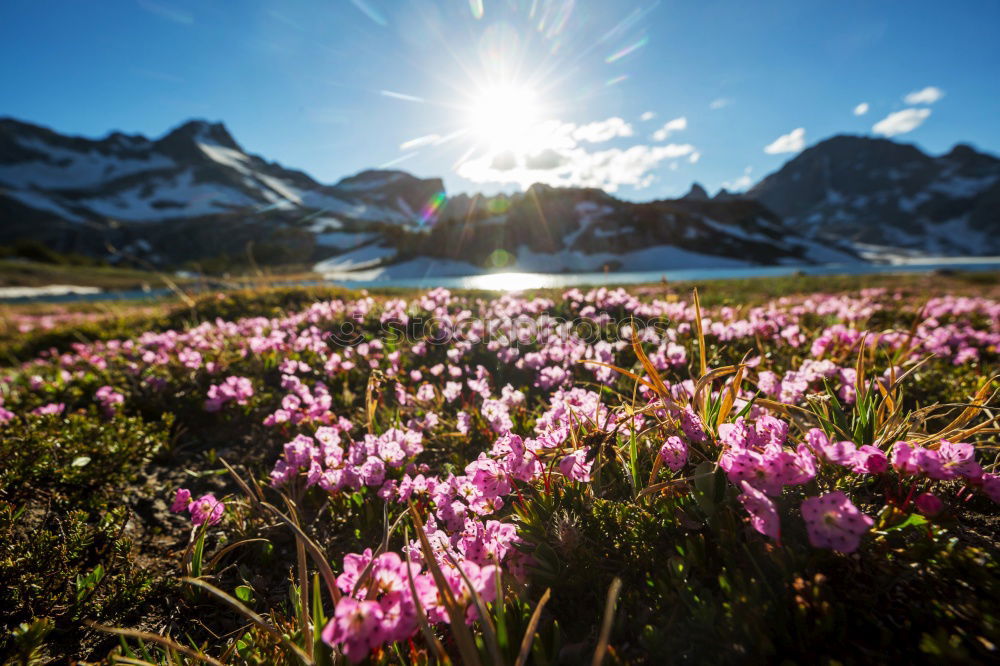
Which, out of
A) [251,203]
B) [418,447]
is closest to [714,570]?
[418,447]

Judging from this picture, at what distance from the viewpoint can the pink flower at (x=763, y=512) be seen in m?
1.41

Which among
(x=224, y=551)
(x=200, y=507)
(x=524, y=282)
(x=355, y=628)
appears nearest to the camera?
(x=355, y=628)

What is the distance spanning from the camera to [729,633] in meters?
1.37

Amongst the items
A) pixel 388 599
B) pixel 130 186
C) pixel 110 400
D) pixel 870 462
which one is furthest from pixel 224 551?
pixel 130 186

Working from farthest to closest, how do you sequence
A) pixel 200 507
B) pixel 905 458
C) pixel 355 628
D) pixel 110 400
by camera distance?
pixel 110 400 < pixel 200 507 < pixel 905 458 < pixel 355 628

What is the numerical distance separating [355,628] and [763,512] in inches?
54.2

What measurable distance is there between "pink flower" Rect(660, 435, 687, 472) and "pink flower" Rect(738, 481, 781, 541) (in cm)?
39

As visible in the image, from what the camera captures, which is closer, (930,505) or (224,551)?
(930,505)

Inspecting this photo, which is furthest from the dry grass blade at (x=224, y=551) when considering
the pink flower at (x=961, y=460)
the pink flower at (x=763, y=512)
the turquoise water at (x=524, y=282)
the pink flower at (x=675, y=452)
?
the turquoise water at (x=524, y=282)

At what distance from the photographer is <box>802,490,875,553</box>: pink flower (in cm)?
A: 132

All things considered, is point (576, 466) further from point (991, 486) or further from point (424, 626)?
point (991, 486)

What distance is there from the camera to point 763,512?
1.43 meters

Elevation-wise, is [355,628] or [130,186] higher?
[130,186]

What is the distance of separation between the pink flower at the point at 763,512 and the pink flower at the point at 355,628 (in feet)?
4.23
